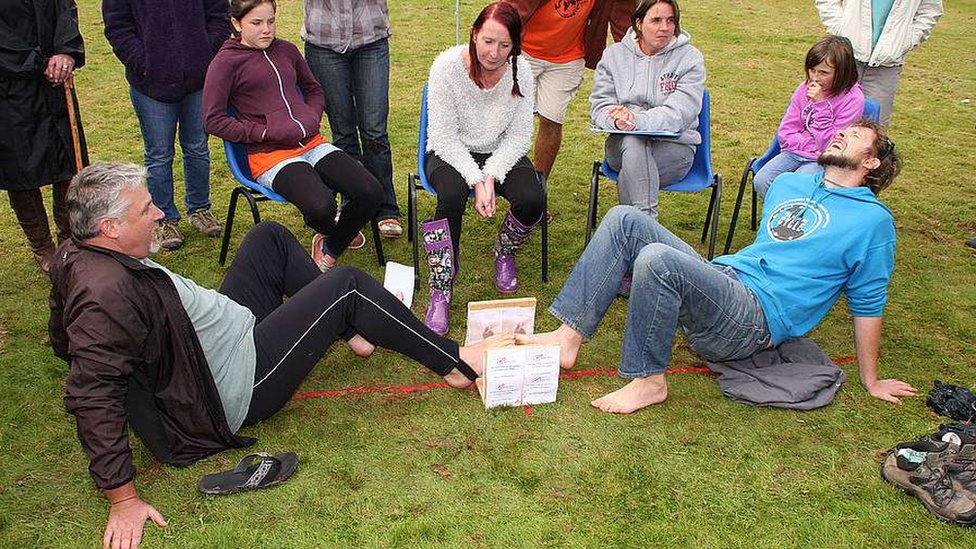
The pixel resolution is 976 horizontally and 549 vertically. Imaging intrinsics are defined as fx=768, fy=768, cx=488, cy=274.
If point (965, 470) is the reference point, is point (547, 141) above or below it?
above

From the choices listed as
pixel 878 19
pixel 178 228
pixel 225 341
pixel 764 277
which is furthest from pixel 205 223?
pixel 878 19

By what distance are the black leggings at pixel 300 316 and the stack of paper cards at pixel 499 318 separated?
203mm

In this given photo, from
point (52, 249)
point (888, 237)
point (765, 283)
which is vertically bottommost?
point (52, 249)

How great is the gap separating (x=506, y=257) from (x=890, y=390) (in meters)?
1.96

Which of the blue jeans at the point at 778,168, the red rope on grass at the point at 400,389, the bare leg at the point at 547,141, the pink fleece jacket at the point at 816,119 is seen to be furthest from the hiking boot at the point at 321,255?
the pink fleece jacket at the point at 816,119

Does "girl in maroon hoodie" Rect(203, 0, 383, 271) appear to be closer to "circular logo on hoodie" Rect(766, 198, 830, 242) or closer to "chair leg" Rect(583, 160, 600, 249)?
"chair leg" Rect(583, 160, 600, 249)

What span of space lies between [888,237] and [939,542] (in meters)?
1.13

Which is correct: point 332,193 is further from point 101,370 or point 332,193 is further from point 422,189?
point 101,370

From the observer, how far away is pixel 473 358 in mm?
3291

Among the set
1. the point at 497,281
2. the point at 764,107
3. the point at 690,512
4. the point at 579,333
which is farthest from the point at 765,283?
the point at 764,107

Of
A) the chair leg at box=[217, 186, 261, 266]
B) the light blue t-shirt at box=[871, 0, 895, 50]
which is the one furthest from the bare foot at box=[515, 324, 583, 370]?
the light blue t-shirt at box=[871, 0, 895, 50]

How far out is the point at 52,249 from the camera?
425 centimetres

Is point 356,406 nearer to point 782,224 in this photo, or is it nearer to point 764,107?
point 782,224

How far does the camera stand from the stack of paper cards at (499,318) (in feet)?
11.0
